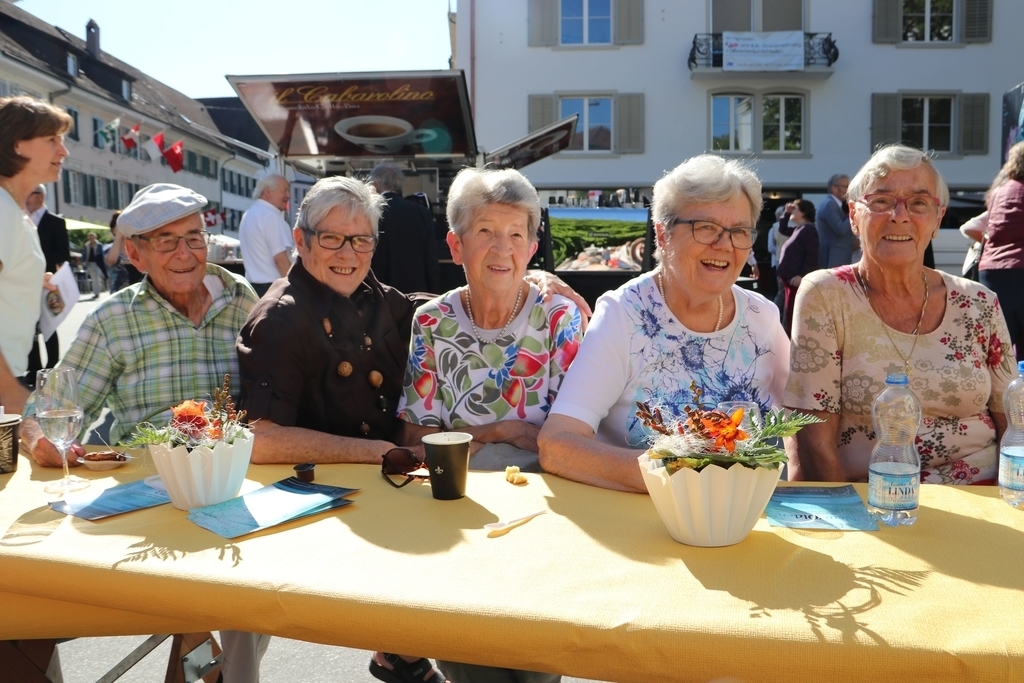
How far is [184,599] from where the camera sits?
138 centimetres

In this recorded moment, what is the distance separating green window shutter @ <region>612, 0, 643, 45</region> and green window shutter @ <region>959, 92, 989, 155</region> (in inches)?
317

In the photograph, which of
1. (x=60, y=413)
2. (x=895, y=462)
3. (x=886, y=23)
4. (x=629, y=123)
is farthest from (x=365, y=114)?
(x=886, y=23)

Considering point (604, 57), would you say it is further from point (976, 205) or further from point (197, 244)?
point (197, 244)

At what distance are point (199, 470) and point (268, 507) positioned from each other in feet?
0.51

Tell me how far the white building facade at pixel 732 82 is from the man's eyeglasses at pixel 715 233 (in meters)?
18.4

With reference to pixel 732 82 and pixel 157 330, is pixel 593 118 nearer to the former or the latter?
pixel 732 82

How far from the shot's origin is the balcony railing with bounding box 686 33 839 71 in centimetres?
2038

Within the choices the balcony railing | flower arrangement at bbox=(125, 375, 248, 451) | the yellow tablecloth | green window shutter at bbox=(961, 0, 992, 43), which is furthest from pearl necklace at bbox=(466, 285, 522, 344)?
green window shutter at bbox=(961, 0, 992, 43)

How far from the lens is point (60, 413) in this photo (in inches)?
77.1

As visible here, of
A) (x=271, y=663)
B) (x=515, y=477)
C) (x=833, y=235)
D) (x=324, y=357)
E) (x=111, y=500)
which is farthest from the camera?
(x=833, y=235)

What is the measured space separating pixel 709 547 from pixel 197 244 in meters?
1.94

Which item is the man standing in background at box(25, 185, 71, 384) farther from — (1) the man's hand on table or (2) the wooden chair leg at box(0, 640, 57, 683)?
(2) the wooden chair leg at box(0, 640, 57, 683)

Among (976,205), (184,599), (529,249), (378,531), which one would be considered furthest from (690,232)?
(976,205)

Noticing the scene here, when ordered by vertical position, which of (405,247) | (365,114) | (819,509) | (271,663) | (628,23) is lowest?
(271,663)
